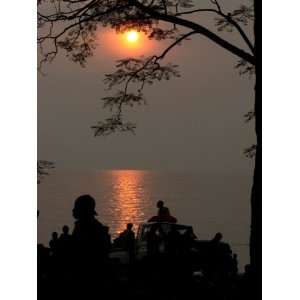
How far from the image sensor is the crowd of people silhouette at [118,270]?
656 cm

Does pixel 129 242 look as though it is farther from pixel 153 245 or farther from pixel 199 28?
pixel 199 28

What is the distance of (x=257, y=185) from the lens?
7344 mm

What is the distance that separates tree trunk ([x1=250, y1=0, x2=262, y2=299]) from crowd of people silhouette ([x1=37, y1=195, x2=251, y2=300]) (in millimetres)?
199

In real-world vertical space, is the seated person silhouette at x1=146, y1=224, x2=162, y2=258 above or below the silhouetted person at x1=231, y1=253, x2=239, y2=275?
above

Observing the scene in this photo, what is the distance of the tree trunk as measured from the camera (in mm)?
7156

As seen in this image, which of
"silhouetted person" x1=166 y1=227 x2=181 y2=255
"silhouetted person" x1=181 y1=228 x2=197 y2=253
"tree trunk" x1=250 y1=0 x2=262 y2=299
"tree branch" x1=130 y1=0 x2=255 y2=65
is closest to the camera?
"tree trunk" x1=250 y1=0 x2=262 y2=299

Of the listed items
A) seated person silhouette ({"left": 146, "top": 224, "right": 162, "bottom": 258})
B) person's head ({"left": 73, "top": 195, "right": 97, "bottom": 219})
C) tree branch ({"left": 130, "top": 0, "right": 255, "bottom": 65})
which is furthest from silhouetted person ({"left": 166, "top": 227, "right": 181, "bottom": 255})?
tree branch ({"left": 130, "top": 0, "right": 255, "bottom": 65})

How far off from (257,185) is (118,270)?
67.5 inches

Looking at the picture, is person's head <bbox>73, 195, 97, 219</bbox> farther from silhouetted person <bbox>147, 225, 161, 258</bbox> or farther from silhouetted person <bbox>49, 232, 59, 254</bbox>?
silhouetted person <bbox>147, 225, 161, 258</bbox>

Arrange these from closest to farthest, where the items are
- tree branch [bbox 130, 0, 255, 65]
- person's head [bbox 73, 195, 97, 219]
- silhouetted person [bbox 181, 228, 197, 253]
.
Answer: person's head [bbox 73, 195, 97, 219]
silhouetted person [bbox 181, 228, 197, 253]
tree branch [bbox 130, 0, 255, 65]

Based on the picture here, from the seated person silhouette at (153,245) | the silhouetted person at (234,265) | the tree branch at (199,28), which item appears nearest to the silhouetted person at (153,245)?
the seated person silhouette at (153,245)
